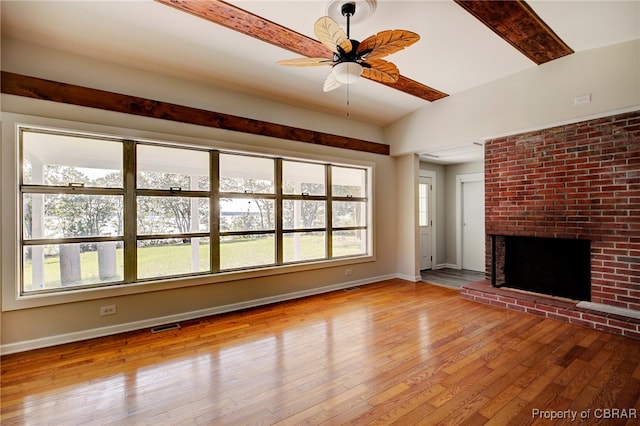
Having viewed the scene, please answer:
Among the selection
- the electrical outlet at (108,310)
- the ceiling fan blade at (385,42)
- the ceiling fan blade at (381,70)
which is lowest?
the electrical outlet at (108,310)

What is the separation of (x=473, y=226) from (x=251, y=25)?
6.03m

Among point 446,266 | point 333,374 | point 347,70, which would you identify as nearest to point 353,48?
point 347,70

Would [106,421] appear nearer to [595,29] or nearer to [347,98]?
[347,98]

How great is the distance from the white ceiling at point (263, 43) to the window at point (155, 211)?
96 cm

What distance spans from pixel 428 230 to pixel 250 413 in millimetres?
5841

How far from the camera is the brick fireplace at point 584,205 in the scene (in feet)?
10.9

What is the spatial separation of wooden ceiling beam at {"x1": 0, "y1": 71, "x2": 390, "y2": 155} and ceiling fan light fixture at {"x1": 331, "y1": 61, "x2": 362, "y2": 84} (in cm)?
206

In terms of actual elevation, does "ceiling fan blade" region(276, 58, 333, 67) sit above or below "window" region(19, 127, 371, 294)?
above

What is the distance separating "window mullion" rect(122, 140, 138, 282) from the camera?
11.1ft

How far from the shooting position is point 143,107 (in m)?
3.43

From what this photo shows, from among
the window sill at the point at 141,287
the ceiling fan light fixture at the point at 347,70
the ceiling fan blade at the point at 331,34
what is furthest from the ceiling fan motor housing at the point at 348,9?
the window sill at the point at 141,287

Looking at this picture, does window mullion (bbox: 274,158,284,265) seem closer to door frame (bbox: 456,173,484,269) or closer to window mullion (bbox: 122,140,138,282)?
window mullion (bbox: 122,140,138,282)

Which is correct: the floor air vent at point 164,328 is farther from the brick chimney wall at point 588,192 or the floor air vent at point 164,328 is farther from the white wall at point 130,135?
the brick chimney wall at point 588,192

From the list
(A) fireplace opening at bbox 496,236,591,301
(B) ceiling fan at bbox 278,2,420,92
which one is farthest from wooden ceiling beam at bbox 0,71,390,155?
(A) fireplace opening at bbox 496,236,591,301
